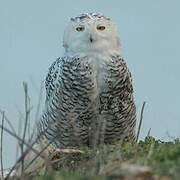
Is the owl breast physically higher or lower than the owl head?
lower

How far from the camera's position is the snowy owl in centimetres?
410

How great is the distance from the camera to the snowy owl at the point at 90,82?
4098 millimetres

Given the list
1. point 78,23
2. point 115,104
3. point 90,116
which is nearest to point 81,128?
point 90,116

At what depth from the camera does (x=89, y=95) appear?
13.4 feet

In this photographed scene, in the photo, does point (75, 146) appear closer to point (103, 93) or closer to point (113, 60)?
point (103, 93)

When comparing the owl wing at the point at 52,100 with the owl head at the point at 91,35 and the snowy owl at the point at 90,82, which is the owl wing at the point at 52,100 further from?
the owl head at the point at 91,35

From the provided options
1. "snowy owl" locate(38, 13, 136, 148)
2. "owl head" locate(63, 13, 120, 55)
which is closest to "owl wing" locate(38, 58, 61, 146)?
"snowy owl" locate(38, 13, 136, 148)

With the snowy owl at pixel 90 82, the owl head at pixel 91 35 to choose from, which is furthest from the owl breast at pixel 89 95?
the owl head at pixel 91 35

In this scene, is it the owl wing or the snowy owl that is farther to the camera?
the owl wing

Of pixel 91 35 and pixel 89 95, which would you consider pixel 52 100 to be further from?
pixel 91 35

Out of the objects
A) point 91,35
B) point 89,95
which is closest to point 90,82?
point 89,95

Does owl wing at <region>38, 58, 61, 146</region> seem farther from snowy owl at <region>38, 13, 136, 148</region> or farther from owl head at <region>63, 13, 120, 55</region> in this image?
owl head at <region>63, 13, 120, 55</region>

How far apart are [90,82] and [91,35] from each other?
537 mm

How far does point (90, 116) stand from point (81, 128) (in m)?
0.19
